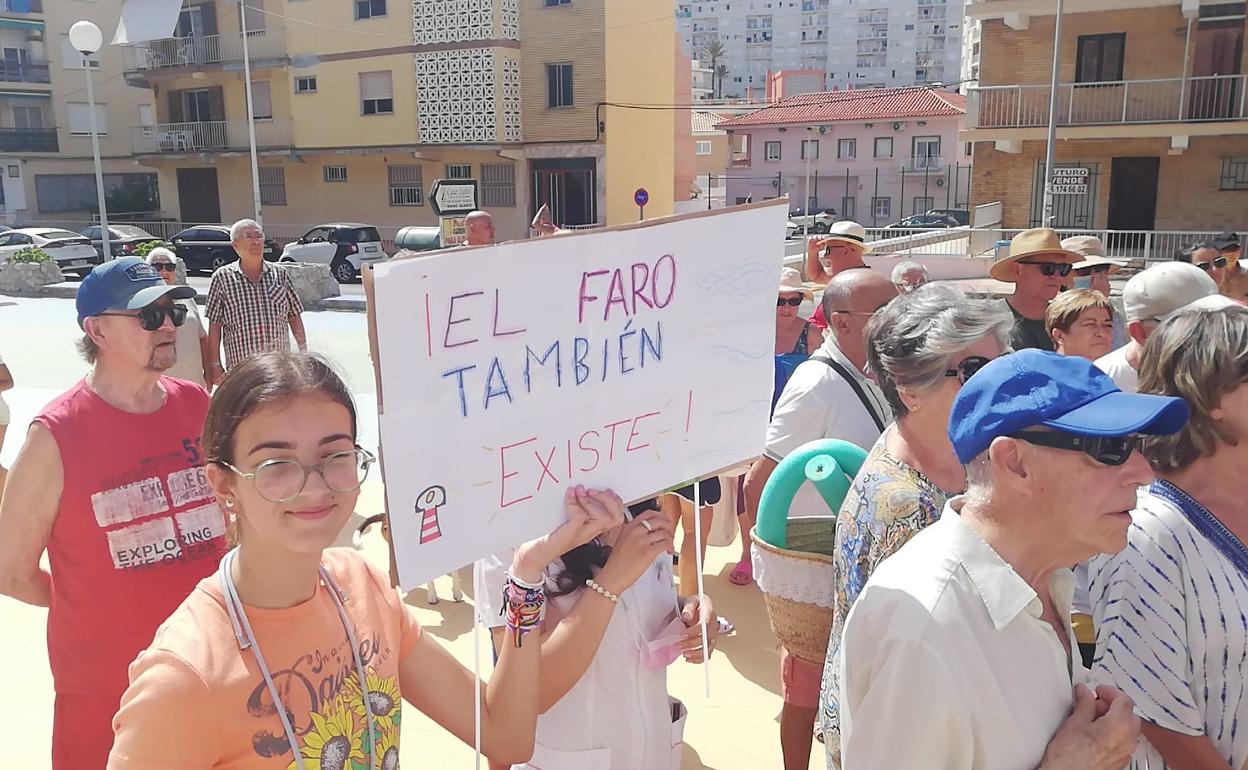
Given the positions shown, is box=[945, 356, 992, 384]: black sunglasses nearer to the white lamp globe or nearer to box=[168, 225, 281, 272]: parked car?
the white lamp globe

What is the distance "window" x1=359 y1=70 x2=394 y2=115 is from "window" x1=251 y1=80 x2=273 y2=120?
3832 millimetres

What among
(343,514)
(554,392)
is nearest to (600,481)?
(554,392)

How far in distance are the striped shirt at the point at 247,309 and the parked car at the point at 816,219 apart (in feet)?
103

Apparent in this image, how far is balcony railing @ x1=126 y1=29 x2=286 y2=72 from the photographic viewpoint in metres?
32.0

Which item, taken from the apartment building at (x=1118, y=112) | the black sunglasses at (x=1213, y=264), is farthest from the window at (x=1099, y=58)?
the black sunglasses at (x=1213, y=264)

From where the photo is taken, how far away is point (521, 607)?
193 centimetres

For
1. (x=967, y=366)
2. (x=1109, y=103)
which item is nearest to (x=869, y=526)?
(x=967, y=366)

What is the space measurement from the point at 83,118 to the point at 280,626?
45.5 m

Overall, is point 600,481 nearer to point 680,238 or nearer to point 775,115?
point 680,238

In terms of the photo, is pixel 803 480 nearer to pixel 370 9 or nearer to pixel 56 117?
pixel 370 9

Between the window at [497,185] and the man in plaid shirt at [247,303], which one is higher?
the window at [497,185]

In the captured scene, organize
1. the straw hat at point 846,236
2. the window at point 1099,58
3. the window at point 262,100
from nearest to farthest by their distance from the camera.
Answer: the straw hat at point 846,236 < the window at point 1099,58 < the window at point 262,100

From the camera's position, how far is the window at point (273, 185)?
110 feet

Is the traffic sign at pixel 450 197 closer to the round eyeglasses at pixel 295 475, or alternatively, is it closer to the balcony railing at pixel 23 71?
the round eyeglasses at pixel 295 475
